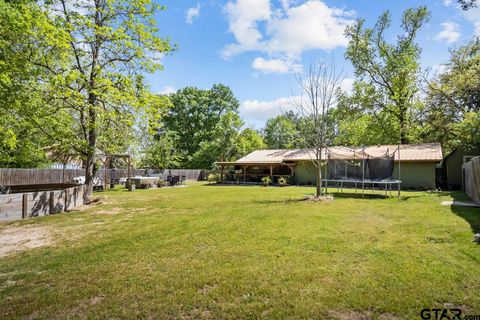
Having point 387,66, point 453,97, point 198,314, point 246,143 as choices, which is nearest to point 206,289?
point 198,314

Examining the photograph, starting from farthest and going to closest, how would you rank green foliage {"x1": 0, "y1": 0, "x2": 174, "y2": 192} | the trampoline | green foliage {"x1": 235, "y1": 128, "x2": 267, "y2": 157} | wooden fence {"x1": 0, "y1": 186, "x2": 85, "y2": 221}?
1. green foliage {"x1": 235, "y1": 128, "x2": 267, "y2": 157}
2. the trampoline
3. green foliage {"x1": 0, "y1": 0, "x2": 174, "y2": 192}
4. wooden fence {"x1": 0, "y1": 186, "x2": 85, "y2": 221}

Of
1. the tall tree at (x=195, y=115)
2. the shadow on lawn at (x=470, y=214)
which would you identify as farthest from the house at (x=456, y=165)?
the tall tree at (x=195, y=115)

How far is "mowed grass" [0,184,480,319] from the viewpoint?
9.96 ft

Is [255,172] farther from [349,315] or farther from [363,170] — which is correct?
[349,315]

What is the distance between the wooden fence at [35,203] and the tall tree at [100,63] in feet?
5.81

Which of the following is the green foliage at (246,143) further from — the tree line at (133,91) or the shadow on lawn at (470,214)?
the shadow on lawn at (470,214)

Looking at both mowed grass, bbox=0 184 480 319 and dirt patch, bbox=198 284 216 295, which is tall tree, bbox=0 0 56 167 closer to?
mowed grass, bbox=0 184 480 319

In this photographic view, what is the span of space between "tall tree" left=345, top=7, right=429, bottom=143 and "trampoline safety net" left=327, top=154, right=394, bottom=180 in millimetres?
13992

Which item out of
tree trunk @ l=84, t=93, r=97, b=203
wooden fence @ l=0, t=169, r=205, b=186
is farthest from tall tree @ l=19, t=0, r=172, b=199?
wooden fence @ l=0, t=169, r=205, b=186

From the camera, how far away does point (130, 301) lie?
10.5 ft

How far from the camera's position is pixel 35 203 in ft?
28.4

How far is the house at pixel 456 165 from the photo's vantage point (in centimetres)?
1864

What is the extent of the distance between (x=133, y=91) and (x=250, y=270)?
9572mm

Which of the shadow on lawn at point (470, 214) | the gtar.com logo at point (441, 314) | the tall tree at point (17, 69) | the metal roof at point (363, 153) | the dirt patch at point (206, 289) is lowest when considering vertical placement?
the dirt patch at point (206, 289)
